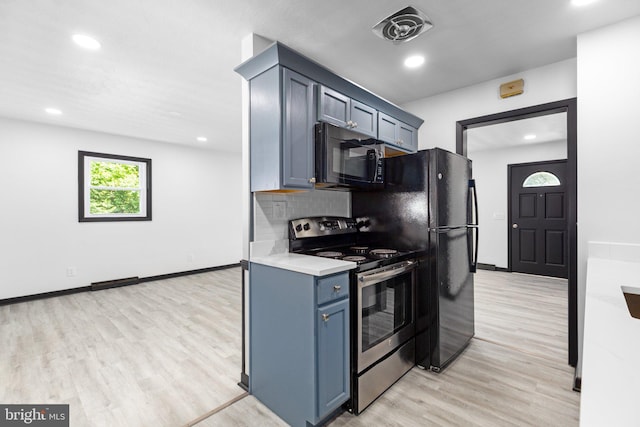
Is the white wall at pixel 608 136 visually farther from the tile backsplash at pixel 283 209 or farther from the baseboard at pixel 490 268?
the baseboard at pixel 490 268

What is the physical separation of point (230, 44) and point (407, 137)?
1918 millimetres

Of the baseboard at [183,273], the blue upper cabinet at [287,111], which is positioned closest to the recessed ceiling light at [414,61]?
the blue upper cabinet at [287,111]

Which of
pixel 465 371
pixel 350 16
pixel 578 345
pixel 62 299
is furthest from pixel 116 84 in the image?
pixel 578 345

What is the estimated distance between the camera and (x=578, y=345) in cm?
234

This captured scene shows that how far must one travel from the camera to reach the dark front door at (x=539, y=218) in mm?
5590

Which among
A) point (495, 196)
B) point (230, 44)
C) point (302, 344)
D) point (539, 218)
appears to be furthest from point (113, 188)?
point (539, 218)

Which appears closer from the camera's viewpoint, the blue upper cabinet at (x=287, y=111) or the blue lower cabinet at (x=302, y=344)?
the blue lower cabinet at (x=302, y=344)

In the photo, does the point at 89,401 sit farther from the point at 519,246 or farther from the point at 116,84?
the point at 519,246

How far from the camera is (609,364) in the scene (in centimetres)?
61

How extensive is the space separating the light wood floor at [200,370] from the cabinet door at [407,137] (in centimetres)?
204

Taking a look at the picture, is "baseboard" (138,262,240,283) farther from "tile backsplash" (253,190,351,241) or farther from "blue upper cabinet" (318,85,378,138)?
"blue upper cabinet" (318,85,378,138)

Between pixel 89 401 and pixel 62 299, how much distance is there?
3.16 m

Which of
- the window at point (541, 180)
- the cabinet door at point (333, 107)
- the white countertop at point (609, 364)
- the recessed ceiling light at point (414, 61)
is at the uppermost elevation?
the recessed ceiling light at point (414, 61)

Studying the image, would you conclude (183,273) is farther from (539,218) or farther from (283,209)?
(539,218)
